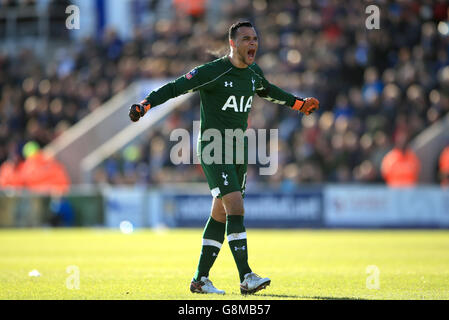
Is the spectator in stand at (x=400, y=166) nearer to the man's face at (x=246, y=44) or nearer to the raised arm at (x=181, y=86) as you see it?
the man's face at (x=246, y=44)

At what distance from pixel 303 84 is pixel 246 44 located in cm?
1743

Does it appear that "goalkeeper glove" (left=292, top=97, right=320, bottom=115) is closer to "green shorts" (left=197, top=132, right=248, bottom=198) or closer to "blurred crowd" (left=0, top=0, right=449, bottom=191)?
"green shorts" (left=197, top=132, right=248, bottom=198)

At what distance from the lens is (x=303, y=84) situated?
26156mm

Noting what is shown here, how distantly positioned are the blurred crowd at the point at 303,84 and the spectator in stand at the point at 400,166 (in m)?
0.21

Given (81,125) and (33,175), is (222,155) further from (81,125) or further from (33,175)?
(81,125)

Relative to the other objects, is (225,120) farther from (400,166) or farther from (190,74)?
(400,166)

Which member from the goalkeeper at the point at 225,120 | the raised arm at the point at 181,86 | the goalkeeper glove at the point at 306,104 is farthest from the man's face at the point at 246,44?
the goalkeeper glove at the point at 306,104

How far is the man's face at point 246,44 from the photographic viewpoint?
351 inches

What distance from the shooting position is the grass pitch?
8797 mm

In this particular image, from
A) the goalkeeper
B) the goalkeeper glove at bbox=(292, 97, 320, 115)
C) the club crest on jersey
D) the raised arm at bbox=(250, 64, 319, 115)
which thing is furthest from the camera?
the goalkeeper glove at bbox=(292, 97, 320, 115)
